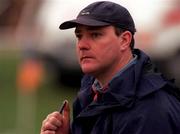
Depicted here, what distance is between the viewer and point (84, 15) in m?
4.65

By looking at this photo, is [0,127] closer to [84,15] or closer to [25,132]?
[25,132]

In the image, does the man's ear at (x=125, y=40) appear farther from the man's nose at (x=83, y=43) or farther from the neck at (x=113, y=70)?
the man's nose at (x=83, y=43)

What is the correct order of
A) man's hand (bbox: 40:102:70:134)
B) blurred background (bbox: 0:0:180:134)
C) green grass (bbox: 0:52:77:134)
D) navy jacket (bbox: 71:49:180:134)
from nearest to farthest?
navy jacket (bbox: 71:49:180:134), man's hand (bbox: 40:102:70:134), green grass (bbox: 0:52:77:134), blurred background (bbox: 0:0:180:134)

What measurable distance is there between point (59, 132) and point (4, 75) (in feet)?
47.1

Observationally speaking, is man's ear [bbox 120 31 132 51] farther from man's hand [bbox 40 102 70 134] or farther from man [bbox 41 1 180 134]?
man's hand [bbox 40 102 70 134]

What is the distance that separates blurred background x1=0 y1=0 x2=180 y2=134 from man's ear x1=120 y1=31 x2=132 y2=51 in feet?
25.3

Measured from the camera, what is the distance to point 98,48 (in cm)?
465

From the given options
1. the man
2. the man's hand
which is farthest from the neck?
the man's hand

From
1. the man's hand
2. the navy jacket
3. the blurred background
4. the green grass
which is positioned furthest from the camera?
the blurred background

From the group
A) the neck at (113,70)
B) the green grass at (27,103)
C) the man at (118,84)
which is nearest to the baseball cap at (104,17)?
the man at (118,84)

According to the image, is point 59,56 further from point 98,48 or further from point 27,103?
point 98,48

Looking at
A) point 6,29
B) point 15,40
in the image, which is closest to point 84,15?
point 15,40

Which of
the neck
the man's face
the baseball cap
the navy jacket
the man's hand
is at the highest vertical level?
the baseball cap

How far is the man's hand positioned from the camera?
489 centimetres
